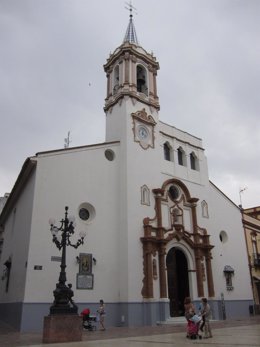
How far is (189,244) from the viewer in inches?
894

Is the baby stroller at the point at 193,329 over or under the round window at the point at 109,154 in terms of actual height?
under

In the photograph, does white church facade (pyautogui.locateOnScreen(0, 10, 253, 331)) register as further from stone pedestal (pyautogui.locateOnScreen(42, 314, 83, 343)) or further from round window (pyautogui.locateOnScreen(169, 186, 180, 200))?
stone pedestal (pyautogui.locateOnScreen(42, 314, 83, 343))

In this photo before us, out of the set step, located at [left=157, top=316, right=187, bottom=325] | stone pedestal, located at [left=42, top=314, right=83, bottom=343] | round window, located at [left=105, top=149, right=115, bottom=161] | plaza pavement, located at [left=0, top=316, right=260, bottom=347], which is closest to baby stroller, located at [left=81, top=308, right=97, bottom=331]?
plaza pavement, located at [left=0, top=316, right=260, bottom=347]

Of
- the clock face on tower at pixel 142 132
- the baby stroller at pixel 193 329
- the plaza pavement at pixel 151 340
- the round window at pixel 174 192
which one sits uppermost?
the clock face on tower at pixel 142 132

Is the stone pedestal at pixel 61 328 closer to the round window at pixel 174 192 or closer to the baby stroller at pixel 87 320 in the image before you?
the baby stroller at pixel 87 320

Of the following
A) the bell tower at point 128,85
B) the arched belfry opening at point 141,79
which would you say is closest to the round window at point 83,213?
the bell tower at point 128,85

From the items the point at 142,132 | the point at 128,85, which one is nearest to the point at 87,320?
the point at 142,132

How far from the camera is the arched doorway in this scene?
69.9 feet

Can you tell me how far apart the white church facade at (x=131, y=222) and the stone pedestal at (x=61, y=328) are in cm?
501

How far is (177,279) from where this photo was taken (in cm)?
2250

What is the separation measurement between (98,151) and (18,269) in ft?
27.9

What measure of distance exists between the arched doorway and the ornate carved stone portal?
0.81 m

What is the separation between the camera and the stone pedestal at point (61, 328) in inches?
451

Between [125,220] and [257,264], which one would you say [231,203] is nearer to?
[257,264]
